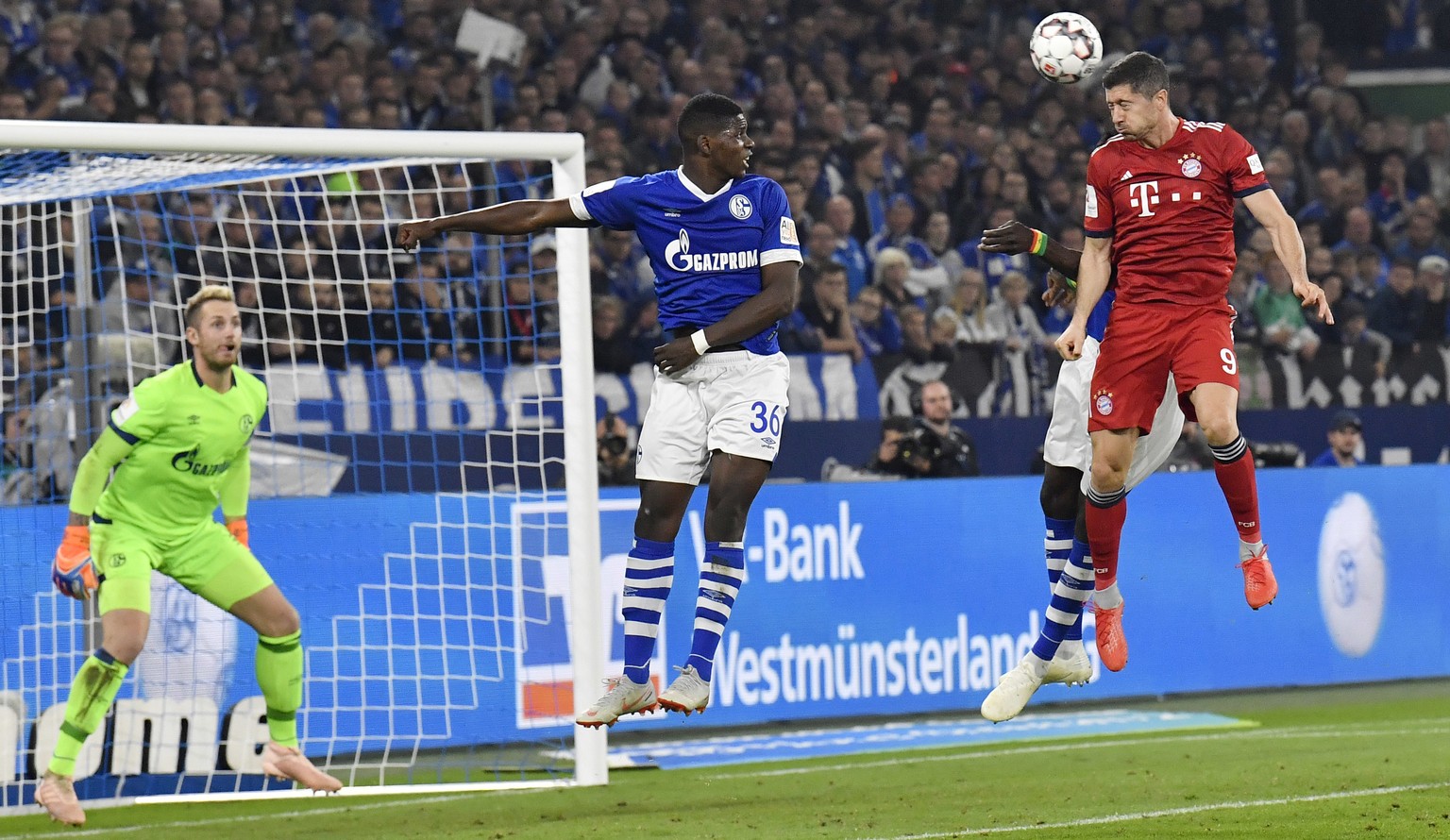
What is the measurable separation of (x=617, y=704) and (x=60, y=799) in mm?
2951

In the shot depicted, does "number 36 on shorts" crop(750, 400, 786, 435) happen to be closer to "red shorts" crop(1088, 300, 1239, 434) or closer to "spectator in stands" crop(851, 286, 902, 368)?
"red shorts" crop(1088, 300, 1239, 434)

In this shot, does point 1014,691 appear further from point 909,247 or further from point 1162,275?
point 909,247

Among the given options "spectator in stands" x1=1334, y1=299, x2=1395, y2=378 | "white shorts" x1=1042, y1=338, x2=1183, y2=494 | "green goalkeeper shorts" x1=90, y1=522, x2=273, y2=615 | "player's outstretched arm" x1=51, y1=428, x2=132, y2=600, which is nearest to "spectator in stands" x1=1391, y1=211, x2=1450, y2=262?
"spectator in stands" x1=1334, y1=299, x2=1395, y2=378

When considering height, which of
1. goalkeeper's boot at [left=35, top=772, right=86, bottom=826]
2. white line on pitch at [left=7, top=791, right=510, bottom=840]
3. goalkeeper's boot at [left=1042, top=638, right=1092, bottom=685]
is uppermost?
goalkeeper's boot at [left=1042, top=638, right=1092, bottom=685]

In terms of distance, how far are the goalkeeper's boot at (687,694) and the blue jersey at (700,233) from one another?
1.33m

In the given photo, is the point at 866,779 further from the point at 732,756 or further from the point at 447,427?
the point at 447,427

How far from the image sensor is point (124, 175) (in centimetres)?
966

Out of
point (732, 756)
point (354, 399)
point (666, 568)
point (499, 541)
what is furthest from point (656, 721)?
point (666, 568)

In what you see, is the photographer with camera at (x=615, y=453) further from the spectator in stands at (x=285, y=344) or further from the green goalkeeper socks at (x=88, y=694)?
the green goalkeeper socks at (x=88, y=694)

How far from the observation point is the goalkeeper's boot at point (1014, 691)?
26.4 ft

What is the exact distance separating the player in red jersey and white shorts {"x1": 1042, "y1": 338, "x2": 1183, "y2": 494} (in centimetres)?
29

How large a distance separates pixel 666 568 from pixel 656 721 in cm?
458

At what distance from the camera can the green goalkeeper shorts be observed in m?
9.09

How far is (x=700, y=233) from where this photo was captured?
7.54 m
